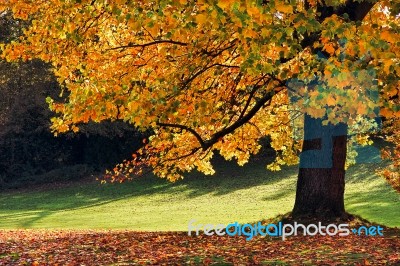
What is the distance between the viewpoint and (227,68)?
1170 cm

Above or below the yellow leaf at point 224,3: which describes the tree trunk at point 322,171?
below

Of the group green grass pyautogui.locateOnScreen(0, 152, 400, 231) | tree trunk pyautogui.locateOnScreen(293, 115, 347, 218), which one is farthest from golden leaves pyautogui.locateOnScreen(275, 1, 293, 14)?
green grass pyautogui.locateOnScreen(0, 152, 400, 231)

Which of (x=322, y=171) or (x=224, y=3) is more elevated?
(x=224, y=3)

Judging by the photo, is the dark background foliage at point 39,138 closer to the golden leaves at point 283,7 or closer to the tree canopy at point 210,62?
the tree canopy at point 210,62

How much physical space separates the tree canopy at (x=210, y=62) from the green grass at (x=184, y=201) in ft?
29.6

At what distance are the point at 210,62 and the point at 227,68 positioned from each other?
0.46 m

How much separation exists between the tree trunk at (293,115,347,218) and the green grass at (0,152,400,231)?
7.94 meters

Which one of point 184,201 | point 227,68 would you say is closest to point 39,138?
point 184,201

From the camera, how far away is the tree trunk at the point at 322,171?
12875 millimetres

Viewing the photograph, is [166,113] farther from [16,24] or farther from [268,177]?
[16,24]

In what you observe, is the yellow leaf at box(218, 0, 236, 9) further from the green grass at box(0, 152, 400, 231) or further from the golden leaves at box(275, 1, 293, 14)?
the green grass at box(0, 152, 400, 231)

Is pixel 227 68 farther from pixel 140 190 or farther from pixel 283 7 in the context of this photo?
pixel 140 190

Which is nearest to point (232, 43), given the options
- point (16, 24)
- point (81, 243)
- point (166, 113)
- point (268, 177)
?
point (166, 113)

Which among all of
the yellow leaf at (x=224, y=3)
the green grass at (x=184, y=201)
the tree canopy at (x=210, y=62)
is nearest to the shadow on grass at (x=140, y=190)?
the green grass at (x=184, y=201)
